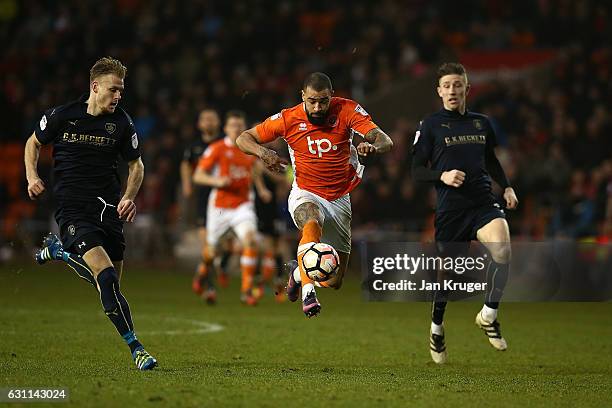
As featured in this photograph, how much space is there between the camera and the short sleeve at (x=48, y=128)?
872cm

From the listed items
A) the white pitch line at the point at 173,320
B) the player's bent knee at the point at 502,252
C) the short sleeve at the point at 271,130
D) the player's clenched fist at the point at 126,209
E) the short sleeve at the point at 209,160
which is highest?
the short sleeve at the point at 271,130

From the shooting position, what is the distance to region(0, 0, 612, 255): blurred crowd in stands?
21141 mm

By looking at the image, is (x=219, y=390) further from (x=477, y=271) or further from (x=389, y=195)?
(x=389, y=195)

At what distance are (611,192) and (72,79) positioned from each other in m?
14.3

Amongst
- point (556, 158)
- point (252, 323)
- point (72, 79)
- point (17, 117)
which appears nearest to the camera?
point (252, 323)

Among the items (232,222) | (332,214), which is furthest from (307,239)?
(232,222)

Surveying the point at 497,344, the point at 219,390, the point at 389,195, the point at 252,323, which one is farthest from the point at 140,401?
the point at 389,195

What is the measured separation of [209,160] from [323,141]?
252 inches

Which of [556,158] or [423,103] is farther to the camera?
[423,103]

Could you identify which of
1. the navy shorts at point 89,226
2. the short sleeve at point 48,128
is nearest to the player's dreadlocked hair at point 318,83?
the navy shorts at point 89,226

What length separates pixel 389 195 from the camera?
2122 centimetres

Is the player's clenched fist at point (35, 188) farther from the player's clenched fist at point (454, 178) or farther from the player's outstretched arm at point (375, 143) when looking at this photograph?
the player's clenched fist at point (454, 178)

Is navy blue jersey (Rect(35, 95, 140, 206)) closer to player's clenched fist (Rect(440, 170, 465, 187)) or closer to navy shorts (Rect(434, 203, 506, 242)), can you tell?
player's clenched fist (Rect(440, 170, 465, 187))

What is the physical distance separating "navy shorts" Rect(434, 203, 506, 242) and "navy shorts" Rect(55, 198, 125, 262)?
3071 mm
